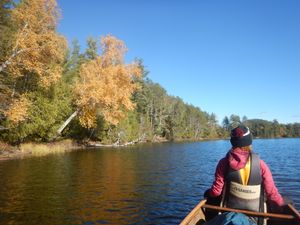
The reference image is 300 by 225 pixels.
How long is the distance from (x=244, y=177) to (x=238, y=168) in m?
0.20

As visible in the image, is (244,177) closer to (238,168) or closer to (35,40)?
(238,168)

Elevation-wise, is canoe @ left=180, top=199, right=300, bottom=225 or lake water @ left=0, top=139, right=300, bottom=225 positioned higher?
canoe @ left=180, top=199, right=300, bottom=225

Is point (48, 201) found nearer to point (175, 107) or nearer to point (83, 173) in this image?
point (83, 173)

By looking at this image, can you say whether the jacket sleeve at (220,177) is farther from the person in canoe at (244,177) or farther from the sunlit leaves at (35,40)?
the sunlit leaves at (35,40)

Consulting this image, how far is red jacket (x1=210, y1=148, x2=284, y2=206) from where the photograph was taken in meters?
5.86

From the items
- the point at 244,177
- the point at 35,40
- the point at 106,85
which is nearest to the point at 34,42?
the point at 35,40

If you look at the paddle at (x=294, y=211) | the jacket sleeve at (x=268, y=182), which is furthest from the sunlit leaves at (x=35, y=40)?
the paddle at (x=294, y=211)

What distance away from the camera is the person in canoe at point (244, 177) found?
5836 mm

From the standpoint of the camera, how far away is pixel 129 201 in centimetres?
1258

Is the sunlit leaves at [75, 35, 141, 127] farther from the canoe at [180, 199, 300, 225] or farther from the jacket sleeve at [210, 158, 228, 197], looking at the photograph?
the jacket sleeve at [210, 158, 228, 197]

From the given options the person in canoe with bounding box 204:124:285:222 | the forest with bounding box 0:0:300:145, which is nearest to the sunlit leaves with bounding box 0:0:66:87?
the forest with bounding box 0:0:300:145

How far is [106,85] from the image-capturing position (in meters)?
39.4

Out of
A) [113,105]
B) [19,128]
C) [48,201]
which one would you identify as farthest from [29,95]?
[48,201]

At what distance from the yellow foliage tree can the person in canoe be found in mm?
23628
